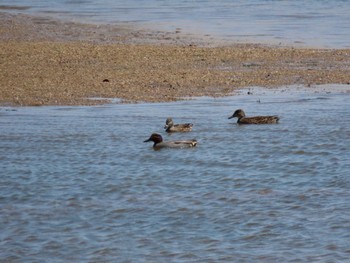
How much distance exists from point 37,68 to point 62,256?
38.9 ft

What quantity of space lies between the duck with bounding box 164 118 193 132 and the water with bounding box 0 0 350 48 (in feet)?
35.9

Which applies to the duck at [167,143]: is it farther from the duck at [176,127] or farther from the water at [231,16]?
the water at [231,16]

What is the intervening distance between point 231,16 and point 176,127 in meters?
23.0

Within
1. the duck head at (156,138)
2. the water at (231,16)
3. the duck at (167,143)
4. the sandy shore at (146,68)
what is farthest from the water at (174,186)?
the water at (231,16)

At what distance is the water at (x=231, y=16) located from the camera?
27.7m

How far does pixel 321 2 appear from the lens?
146ft

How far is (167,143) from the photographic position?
13.4 metres

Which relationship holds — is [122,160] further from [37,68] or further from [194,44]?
[194,44]

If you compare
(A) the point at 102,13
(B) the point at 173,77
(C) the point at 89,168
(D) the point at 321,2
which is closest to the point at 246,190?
(C) the point at 89,168

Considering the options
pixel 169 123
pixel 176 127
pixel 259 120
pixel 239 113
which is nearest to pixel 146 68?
pixel 239 113

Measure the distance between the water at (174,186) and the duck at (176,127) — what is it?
0.15m

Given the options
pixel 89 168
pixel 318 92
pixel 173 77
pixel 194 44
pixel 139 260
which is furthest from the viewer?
pixel 194 44

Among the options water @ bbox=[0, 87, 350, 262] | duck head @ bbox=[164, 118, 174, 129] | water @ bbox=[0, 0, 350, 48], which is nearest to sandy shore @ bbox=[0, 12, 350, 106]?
water @ bbox=[0, 87, 350, 262]

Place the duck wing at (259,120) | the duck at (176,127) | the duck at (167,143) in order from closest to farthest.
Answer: the duck at (167,143) < the duck at (176,127) < the duck wing at (259,120)
